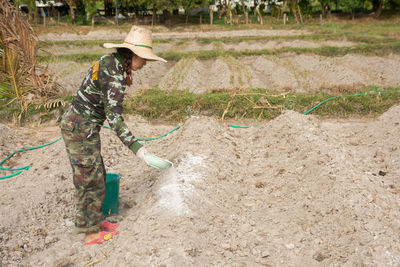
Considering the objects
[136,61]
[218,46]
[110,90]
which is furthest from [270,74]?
[110,90]

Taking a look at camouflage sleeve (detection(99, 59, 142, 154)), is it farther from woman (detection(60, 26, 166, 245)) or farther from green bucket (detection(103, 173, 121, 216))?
green bucket (detection(103, 173, 121, 216))

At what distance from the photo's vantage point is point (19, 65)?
20.5 ft

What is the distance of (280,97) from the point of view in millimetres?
6609

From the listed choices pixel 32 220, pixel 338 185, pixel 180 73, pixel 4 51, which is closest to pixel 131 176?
pixel 32 220

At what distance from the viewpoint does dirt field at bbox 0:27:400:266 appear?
268 cm

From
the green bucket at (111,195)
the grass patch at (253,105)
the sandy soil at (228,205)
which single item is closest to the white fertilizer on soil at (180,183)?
the sandy soil at (228,205)

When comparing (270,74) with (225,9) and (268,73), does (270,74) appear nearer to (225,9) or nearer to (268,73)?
(268,73)

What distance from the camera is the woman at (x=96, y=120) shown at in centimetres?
260

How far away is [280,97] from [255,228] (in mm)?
3956

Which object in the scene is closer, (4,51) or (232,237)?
(232,237)

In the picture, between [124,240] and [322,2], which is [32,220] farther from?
[322,2]

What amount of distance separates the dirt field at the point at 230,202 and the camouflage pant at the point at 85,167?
271 millimetres

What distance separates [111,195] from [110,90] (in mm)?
1218

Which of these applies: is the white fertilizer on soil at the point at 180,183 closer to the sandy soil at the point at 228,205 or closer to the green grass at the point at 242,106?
the sandy soil at the point at 228,205
